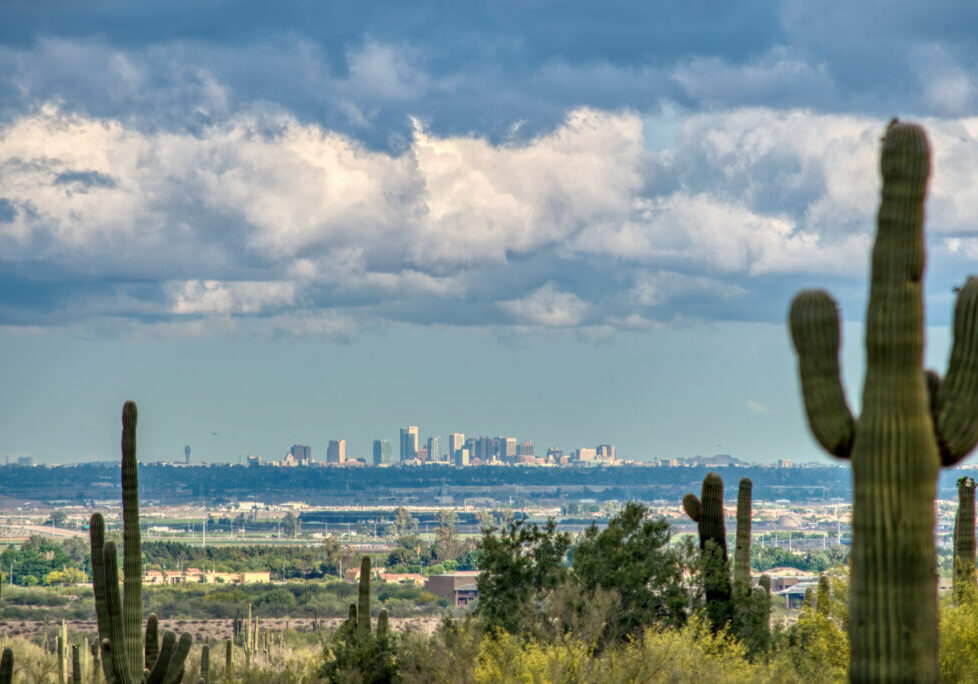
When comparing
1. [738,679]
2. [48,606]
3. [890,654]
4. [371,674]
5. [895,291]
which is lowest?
[48,606]

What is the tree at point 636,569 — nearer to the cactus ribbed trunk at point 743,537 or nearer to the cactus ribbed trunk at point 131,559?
the cactus ribbed trunk at point 743,537

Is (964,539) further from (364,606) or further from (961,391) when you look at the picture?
Result: (364,606)

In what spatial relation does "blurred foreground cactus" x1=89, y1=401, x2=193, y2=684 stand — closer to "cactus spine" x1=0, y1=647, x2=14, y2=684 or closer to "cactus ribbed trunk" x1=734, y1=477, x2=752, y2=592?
"cactus spine" x1=0, y1=647, x2=14, y2=684

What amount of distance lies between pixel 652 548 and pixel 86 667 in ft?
93.4

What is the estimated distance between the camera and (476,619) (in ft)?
122

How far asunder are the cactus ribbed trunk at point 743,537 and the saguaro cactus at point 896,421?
18.0 metres

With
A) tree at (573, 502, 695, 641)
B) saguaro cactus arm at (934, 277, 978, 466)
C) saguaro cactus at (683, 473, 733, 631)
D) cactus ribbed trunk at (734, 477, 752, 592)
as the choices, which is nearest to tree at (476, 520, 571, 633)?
tree at (573, 502, 695, 641)

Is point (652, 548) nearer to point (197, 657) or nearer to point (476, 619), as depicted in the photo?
point (476, 619)

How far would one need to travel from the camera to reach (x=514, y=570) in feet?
127

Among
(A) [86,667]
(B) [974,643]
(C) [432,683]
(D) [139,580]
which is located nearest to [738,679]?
(B) [974,643]

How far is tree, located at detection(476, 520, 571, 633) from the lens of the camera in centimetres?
3778

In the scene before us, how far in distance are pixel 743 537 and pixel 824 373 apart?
19981mm

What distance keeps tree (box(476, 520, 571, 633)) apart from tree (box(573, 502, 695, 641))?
864mm

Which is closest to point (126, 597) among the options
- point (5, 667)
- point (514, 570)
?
point (5, 667)
